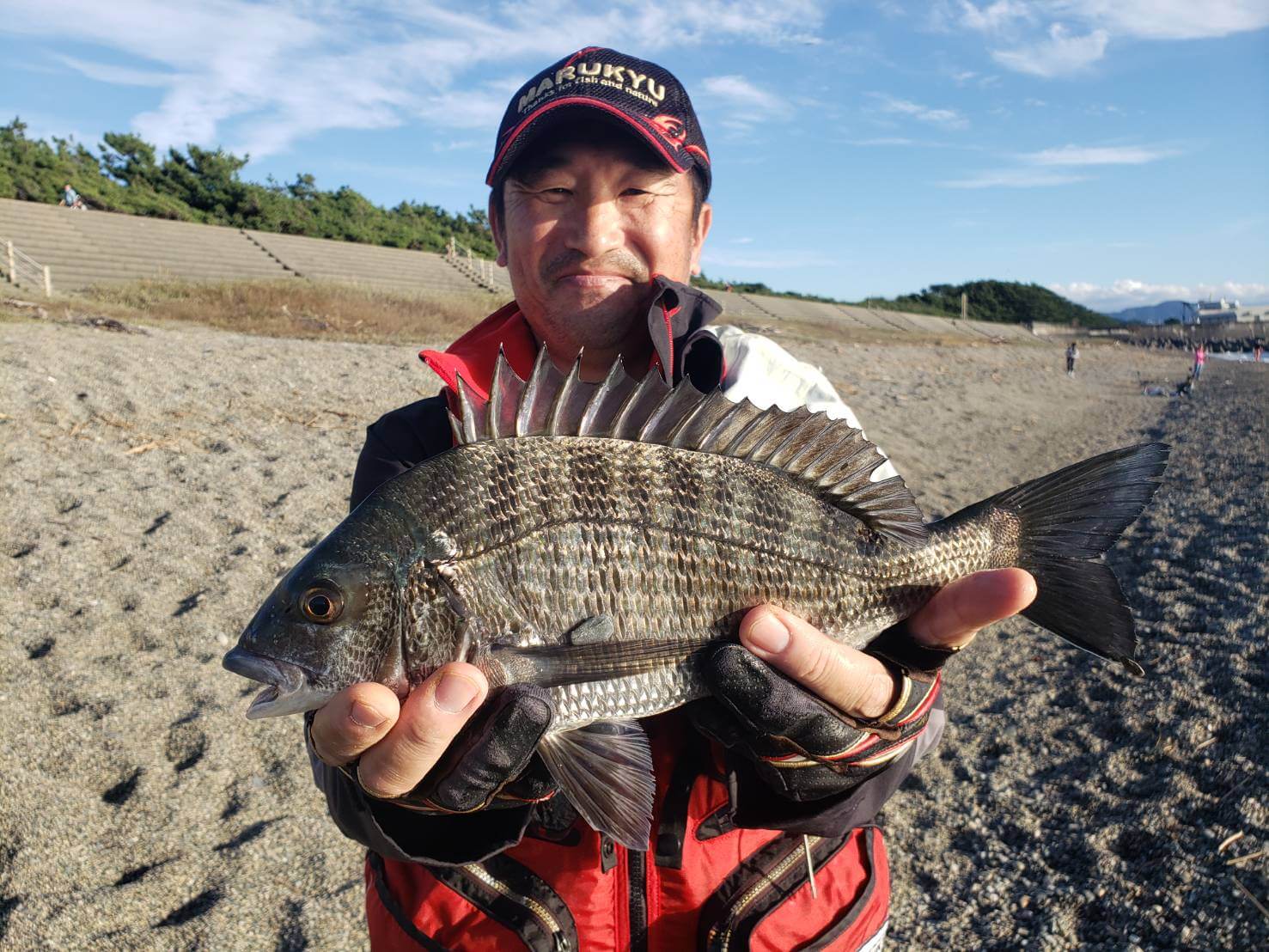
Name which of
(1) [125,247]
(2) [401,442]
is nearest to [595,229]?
(2) [401,442]

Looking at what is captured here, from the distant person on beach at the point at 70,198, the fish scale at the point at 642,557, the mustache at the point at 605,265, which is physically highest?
the distant person on beach at the point at 70,198

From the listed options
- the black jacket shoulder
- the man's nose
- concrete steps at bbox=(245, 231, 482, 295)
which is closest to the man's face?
the man's nose

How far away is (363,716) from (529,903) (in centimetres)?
76

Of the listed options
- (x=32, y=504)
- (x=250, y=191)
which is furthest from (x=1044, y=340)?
(x=32, y=504)

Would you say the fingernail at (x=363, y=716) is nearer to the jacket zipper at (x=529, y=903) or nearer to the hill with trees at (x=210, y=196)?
the jacket zipper at (x=529, y=903)

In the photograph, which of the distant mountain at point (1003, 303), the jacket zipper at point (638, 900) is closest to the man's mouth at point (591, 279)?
the jacket zipper at point (638, 900)

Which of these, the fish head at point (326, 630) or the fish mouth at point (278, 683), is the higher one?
the fish head at point (326, 630)

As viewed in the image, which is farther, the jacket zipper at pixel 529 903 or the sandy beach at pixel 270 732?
the sandy beach at pixel 270 732

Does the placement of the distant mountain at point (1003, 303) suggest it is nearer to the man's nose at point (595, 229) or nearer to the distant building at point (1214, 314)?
the distant building at point (1214, 314)

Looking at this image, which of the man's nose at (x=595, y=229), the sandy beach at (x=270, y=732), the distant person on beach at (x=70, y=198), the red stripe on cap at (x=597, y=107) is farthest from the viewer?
the distant person on beach at (x=70, y=198)

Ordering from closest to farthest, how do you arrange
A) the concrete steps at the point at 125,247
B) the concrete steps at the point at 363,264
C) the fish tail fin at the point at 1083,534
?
1. the fish tail fin at the point at 1083,534
2. the concrete steps at the point at 125,247
3. the concrete steps at the point at 363,264

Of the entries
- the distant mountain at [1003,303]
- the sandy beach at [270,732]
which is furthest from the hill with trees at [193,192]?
the distant mountain at [1003,303]

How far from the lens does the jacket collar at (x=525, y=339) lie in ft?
8.19

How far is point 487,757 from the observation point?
1.85 meters
